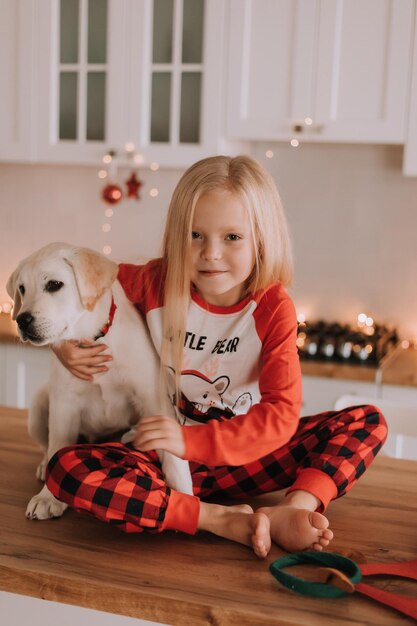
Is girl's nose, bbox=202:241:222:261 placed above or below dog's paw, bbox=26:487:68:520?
above

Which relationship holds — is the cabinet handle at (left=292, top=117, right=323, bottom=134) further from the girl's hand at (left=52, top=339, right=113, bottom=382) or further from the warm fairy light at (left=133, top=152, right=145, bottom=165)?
the girl's hand at (left=52, top=339, right=113, bottom=382)

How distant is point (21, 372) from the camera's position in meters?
2.55

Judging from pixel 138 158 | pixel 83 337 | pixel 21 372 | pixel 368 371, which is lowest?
pixel 21 372

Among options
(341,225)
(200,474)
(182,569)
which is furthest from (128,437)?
(341,225)

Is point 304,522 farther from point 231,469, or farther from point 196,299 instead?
point 196,299

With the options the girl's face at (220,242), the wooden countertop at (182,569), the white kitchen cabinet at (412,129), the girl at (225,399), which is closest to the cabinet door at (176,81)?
the white kitchen cabinet at (412,129)

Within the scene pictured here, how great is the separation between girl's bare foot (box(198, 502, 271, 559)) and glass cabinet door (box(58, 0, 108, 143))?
174cm

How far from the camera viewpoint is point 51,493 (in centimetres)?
116

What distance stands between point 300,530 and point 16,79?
2.08m

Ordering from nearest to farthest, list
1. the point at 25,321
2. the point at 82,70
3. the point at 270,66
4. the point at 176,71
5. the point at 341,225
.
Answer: the point at 25,321 → the point at 270,66 → the point at 176,71 → the point at 82,70 → the point at 341,225

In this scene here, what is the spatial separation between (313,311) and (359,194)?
1.51 ft

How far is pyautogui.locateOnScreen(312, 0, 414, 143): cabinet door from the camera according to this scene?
7.24ft

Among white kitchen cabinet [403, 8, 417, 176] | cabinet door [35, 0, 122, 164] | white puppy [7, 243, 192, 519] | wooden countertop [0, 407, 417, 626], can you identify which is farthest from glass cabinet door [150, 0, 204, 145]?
wooden countertop [0, 407, 417, 626]

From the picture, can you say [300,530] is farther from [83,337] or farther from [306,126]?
[306,126]
